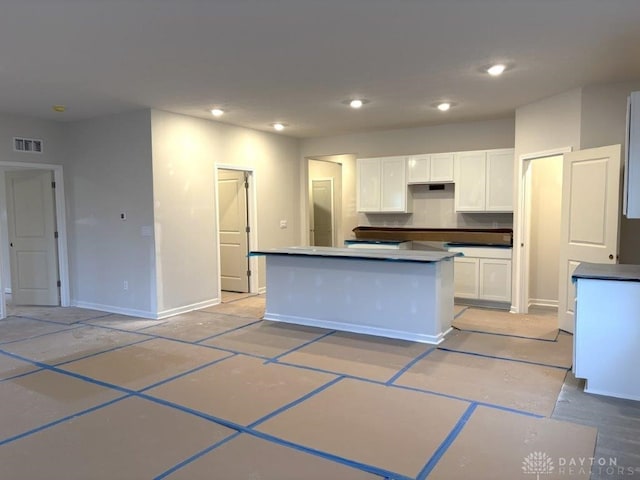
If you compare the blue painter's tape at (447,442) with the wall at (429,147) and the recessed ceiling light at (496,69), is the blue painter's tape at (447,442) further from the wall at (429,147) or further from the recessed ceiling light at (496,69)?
the wall at (429,147)

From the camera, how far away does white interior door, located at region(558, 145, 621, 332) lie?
14.5 feet

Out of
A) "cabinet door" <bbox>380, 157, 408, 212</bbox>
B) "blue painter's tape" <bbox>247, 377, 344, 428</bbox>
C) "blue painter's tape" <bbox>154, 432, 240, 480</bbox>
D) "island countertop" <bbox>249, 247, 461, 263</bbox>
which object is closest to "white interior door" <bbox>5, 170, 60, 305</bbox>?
"island countertop" <bbox>249, 247, 461, 263</bbox>

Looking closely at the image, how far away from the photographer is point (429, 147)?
23.3ft

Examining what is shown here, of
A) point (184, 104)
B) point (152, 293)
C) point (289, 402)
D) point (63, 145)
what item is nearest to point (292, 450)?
point (289, 402)

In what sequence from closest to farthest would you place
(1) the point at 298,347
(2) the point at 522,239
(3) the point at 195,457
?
(3) the point at 195,457 < (1) the point at 298,347 < (2) the point at 522,239

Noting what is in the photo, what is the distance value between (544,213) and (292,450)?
17.0 ft

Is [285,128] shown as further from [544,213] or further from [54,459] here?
[54,459]

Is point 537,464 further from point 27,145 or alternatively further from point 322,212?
point 322,212

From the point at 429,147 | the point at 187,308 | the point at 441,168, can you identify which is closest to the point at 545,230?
the point at 441,168

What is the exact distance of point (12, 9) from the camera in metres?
2.81

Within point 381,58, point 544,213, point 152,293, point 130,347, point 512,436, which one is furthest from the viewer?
point 544,213

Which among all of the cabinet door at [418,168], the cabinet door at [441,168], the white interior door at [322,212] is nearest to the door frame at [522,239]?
the cabinet door at [441,168]

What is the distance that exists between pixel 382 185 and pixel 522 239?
7.59 feet

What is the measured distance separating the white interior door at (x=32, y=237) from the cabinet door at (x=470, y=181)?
589 cm
